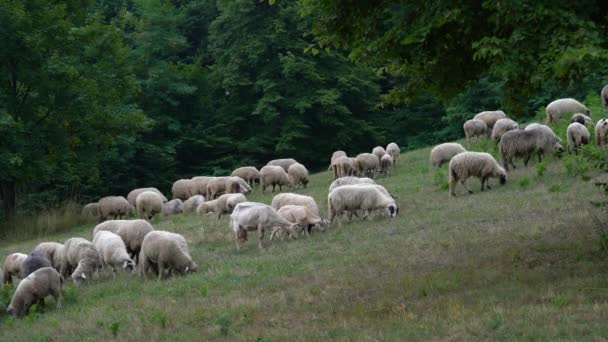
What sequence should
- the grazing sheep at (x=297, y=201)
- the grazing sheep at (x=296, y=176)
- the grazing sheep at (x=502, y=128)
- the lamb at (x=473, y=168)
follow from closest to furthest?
the grazing sheep at (x=297, y=201)
the lamb at (x=473, y=168)
the grazing sheep at (x=502, y=128)
the grazing sheep at (x=296, y=176)

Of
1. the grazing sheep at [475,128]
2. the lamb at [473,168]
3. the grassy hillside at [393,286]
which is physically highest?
the grazing sheep at [475,128]

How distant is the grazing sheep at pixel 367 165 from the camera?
28.8 m

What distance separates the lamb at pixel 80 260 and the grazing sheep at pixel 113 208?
12573 millimetres

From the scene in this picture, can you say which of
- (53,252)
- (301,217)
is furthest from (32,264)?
(301,217)

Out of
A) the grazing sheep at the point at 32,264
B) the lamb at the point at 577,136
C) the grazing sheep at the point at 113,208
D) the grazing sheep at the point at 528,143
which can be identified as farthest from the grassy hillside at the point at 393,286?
the grazing sheep at the point at 113,208

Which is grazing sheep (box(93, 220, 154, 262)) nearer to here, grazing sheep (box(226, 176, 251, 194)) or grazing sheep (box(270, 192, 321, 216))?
grazing sheep (box(270, 192, 321, 216))

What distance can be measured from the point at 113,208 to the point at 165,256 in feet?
49.5

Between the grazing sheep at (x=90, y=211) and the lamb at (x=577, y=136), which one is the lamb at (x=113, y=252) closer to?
the lamb at (x=577, y=136)

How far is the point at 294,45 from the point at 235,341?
123ft

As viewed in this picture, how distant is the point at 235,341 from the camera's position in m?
9.21

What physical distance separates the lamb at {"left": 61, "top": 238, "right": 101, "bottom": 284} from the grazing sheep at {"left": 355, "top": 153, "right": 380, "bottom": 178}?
14519 mm

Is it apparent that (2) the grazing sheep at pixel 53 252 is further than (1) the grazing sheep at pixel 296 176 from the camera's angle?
No

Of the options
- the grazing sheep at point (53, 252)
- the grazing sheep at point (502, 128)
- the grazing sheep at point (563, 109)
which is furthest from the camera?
the grazing sheep at point (563, 109)

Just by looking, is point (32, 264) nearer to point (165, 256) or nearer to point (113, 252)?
point (113, 252)
